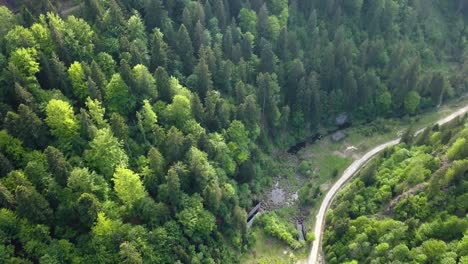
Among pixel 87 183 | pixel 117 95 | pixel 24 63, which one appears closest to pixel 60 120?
pixel 87 183

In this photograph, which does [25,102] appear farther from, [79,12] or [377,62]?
[377,62]

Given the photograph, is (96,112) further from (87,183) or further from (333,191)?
(333,191)

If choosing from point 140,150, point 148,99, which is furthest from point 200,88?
point 140,150

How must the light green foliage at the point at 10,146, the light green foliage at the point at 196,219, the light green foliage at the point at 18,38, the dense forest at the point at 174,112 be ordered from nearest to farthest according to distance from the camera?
the light green foliage at the point at 10,146
the dense forest at the point at 174,112
the light green foliage at the point at 18,38
the light green foliage at the point at 196,219

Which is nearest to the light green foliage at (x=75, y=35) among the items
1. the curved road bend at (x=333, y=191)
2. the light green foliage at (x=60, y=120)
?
the light green foliage at (x=60, y=120)

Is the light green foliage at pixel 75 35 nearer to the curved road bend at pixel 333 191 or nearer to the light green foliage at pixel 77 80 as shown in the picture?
the light green foliage at pixel 77 80

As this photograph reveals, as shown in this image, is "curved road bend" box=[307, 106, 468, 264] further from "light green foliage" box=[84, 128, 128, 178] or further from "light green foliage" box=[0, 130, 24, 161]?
"light green foliage" box=[0, 130, 24, 161]

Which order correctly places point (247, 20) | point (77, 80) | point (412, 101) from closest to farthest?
point (77, 80)
point (247, 20)
point (412, 101)
